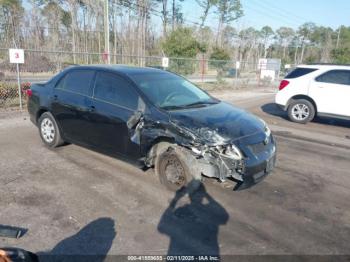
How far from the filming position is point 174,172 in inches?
163

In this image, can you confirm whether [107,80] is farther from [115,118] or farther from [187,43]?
[187,43]

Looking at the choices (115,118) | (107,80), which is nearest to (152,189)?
(115,118)

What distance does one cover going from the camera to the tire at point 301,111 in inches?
373

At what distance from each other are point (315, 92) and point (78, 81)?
721 centimetres

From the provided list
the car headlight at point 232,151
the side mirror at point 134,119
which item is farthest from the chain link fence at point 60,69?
the car headlight at point 232,151

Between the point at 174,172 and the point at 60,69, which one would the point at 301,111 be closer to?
the point at 174,172

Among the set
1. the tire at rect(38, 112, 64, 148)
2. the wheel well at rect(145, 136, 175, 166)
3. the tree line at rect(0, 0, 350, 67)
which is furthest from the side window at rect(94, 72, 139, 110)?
the tree line at rect(0, 0, 350, 67)

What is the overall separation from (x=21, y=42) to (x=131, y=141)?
2750 centimetres

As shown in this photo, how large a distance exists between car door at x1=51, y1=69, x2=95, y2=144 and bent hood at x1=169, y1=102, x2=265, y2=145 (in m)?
1.68

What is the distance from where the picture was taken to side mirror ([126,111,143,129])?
425 centimetres

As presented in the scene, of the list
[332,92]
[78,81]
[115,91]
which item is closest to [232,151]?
[115,91]

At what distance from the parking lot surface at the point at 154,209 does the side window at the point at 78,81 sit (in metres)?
1.20

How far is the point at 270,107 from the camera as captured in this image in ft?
42.6

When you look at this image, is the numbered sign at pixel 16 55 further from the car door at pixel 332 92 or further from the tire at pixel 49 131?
the car door at pixel 332 92
